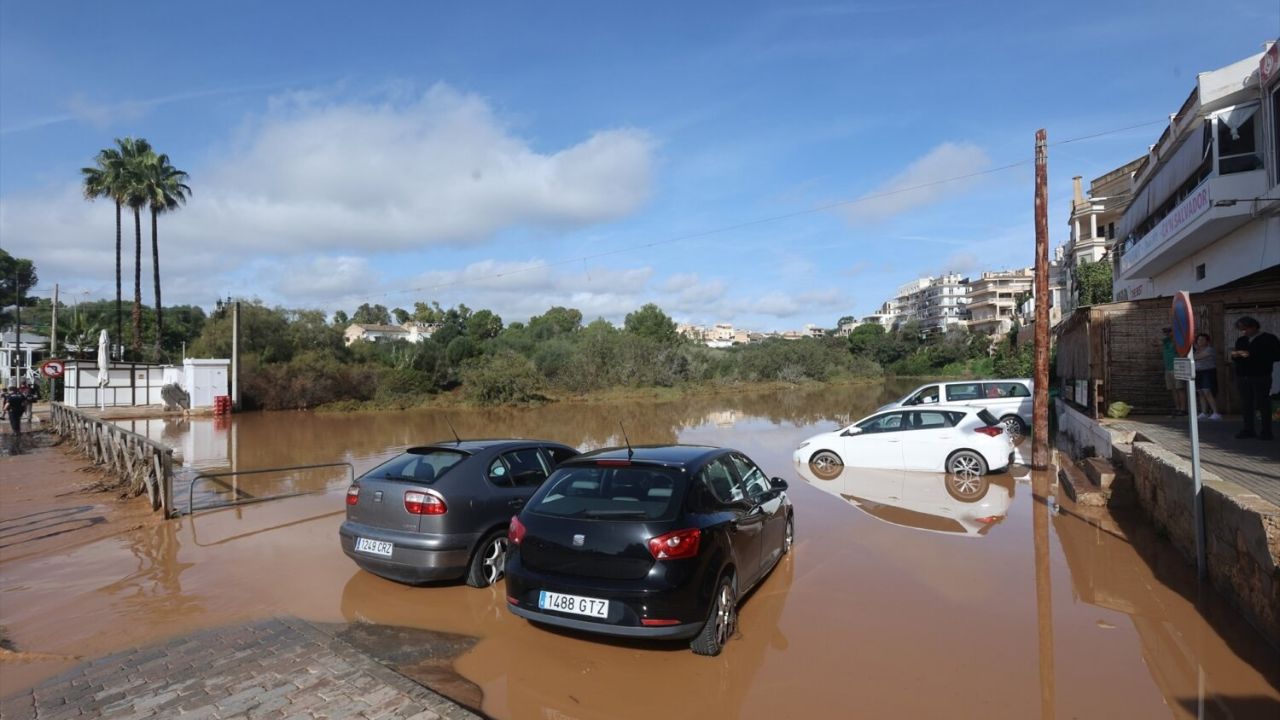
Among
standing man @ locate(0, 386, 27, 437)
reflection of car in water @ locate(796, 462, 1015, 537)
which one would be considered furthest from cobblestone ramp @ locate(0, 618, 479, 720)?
standing man @ locate(0, 386, 27, 437)

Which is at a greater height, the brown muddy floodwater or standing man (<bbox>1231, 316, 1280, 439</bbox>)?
standing man (<bbox>1231, 316, 1280, 439</bbox>)

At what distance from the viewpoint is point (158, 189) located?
39.4 metres

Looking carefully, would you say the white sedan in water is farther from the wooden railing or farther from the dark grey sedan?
the wooden railing

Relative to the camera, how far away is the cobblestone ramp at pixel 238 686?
13.3ft

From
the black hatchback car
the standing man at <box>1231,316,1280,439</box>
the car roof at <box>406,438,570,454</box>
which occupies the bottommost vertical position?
the black hatchback car

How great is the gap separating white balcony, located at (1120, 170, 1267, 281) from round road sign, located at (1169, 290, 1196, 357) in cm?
1275

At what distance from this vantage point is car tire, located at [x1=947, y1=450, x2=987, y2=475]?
1216 centimetres

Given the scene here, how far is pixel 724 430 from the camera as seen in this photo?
23.6 metres

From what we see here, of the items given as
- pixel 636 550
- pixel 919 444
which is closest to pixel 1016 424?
pixel 919 444

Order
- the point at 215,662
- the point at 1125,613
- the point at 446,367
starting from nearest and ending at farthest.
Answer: the point at 215,662, the point at 1125,613, the point at 446,367

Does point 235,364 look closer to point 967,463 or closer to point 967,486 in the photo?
point 967,463

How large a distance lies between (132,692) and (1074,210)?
56168 millimetres

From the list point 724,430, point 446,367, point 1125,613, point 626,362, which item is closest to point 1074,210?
point 626,362

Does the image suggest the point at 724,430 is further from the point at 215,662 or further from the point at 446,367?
the point at 446,367
